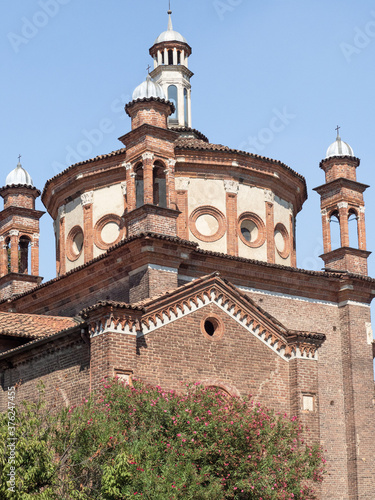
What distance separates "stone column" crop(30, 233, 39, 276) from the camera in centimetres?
2870

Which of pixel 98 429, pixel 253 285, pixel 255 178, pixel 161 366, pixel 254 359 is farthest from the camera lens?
pixel 255 178

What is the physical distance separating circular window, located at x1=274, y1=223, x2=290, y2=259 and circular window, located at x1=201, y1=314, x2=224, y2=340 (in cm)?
821

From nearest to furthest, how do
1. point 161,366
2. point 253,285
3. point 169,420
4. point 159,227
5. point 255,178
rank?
point 169,420 → point 161,366 → point 159,227 → point 253,285 → point 255,178

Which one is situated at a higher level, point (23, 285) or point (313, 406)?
point (23, 285)

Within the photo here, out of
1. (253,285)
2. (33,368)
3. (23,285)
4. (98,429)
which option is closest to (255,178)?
(253,285)

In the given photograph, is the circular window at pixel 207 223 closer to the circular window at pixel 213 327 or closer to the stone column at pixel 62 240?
the stone column at pixel 62 240

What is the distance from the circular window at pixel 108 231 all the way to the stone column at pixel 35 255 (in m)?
3.09

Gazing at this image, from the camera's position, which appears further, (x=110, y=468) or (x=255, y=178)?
(x=255, y=178)

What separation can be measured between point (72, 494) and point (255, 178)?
49.9 feet

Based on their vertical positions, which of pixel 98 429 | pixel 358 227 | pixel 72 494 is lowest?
pixel 72 494

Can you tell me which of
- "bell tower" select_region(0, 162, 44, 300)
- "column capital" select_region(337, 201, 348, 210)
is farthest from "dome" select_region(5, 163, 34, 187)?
"column capital" select_region(337, 201, 348, 210)

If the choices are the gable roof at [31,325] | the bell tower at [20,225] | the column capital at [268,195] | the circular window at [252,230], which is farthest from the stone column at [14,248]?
the column capital at [268,195]

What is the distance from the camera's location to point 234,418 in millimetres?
16406

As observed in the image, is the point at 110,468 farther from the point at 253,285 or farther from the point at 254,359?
the point at 253,285
